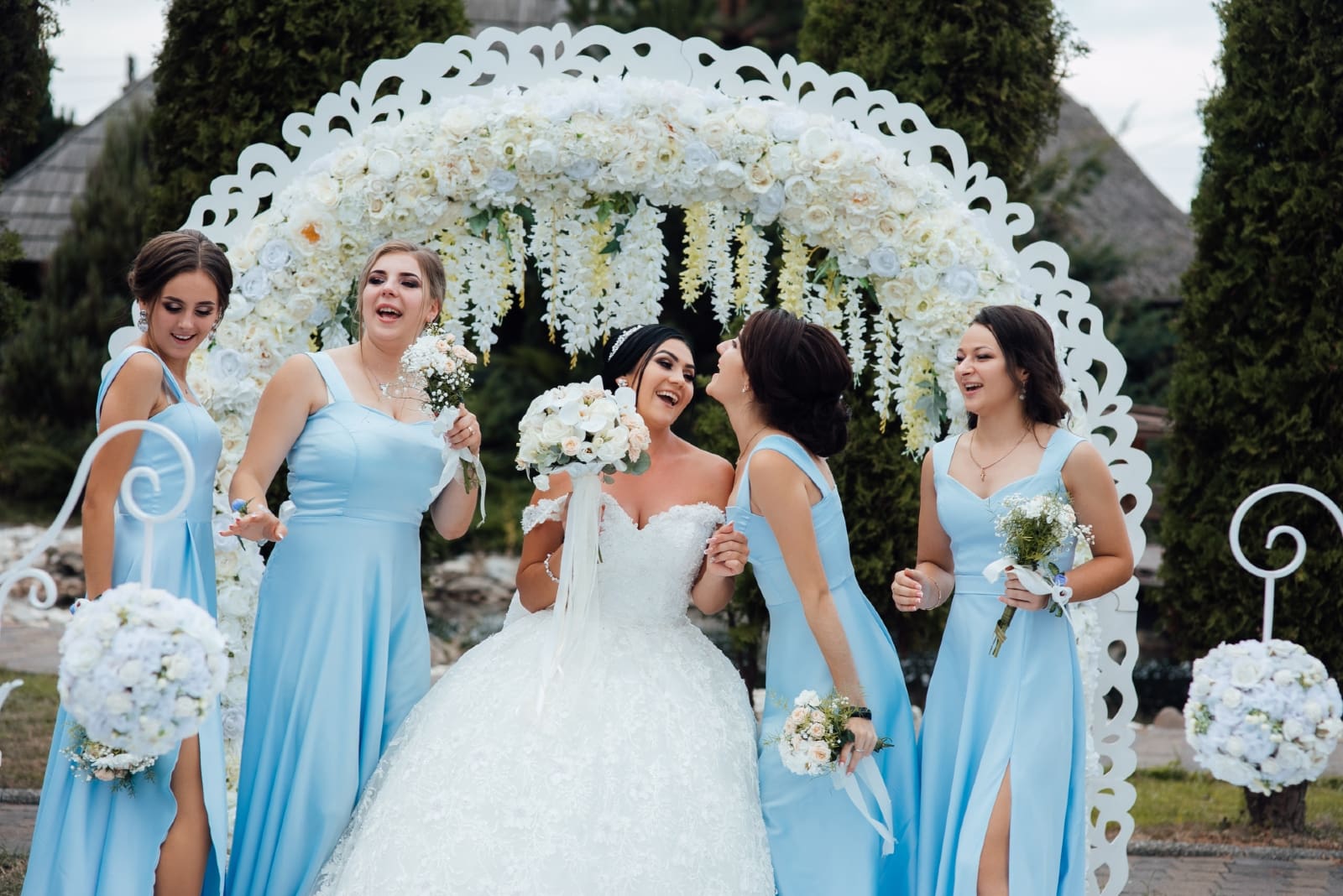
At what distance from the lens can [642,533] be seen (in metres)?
4.00

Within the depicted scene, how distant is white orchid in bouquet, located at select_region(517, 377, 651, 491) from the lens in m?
3.63

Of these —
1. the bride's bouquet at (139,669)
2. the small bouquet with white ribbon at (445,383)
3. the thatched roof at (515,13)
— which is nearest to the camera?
the bride's bouquet at (139,669)

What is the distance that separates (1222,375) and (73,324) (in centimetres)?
1177

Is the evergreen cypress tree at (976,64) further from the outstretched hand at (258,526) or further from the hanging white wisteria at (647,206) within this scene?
the outstretched hand at (258,526)

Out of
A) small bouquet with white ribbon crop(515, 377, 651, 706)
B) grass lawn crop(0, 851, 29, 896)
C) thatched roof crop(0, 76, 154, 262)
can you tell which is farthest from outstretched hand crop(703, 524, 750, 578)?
thatched roof crop(0, 76, 154, 262)

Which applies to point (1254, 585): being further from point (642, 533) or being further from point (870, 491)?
point (642, 533)

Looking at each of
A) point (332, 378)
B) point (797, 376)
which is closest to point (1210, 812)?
point (797, 376)

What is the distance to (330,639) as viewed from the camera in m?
3.93

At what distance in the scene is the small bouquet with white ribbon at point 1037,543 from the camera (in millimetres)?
3451

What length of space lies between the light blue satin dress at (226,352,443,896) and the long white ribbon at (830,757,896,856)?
129cm

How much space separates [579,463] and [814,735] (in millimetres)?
941

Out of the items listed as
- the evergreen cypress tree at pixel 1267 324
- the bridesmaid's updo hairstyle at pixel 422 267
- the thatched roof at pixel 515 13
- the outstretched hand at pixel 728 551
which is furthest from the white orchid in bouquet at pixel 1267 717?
the thatched roof at pixel 515 13

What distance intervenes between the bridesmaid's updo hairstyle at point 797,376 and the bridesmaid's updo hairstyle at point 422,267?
0.99m

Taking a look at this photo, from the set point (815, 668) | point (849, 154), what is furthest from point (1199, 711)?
point (849, 154)
